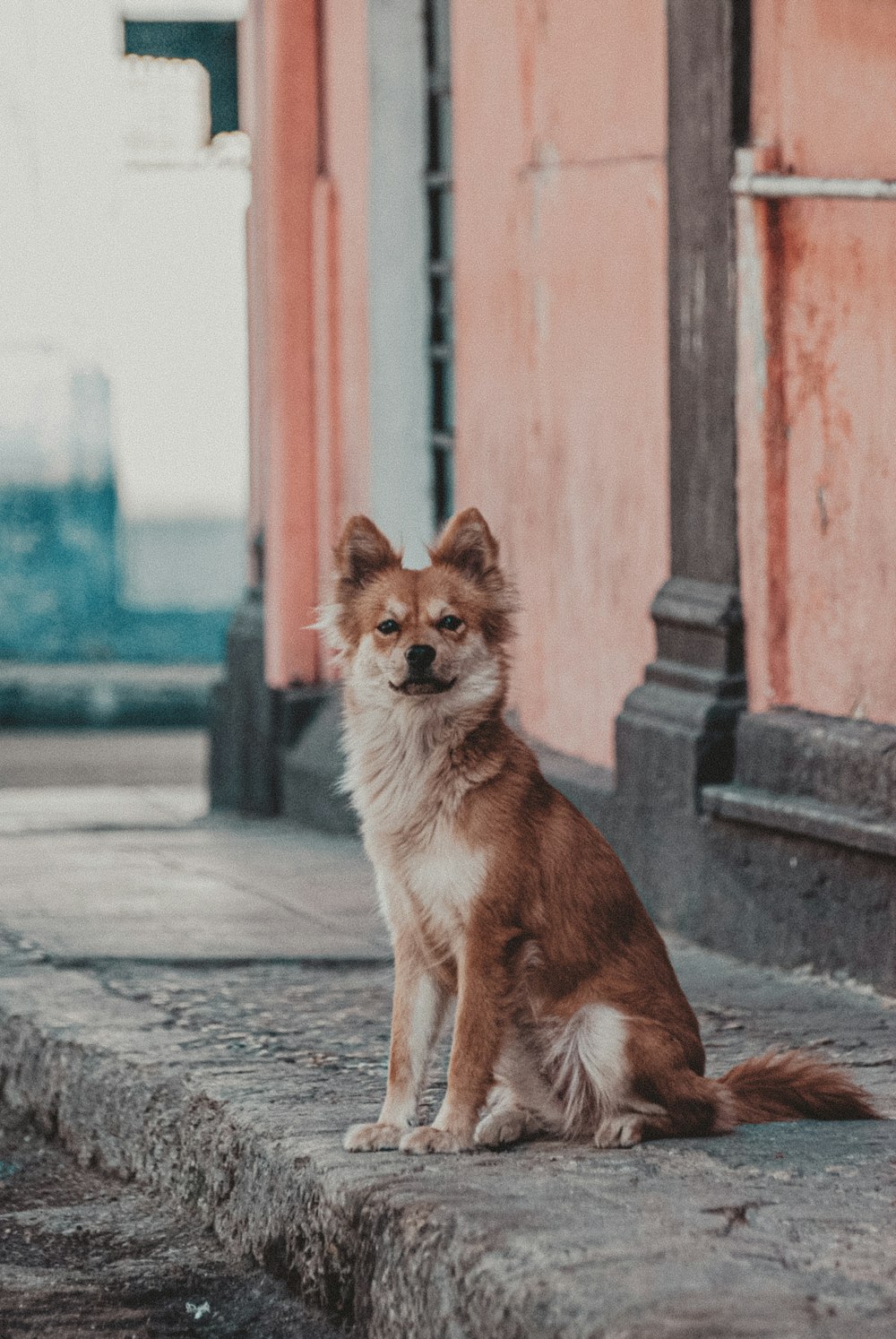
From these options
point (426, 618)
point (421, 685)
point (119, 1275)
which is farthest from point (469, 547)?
point (119, 1275)

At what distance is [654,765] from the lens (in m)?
6.38

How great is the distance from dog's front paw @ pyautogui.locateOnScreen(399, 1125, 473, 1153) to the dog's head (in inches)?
29.7

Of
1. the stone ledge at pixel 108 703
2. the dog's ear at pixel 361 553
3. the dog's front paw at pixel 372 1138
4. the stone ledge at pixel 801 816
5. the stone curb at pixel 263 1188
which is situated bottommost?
the stone ledge at pixel 108 703

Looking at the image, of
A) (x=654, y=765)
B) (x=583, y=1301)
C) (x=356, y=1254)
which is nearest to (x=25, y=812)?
(x=654, y=765)

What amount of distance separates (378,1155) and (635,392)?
3395 millimetres

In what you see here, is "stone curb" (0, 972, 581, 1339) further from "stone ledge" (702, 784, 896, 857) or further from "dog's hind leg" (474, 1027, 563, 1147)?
"stone ledge" (702, 784, 896, 857)

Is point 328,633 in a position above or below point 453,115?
below

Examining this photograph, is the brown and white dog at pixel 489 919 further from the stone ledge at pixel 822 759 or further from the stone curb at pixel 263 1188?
the stone ledge at pixel 822 759

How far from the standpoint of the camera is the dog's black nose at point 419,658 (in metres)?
4.05

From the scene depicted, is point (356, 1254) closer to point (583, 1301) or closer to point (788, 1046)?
point (583, 1301)

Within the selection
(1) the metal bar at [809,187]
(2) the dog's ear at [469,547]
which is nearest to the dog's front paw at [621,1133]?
(2) the dog's ear at [469,547]

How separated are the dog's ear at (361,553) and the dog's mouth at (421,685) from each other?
0.24 m

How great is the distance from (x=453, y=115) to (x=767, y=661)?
3.25 m

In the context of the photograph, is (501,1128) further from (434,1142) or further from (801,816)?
(801,816)
